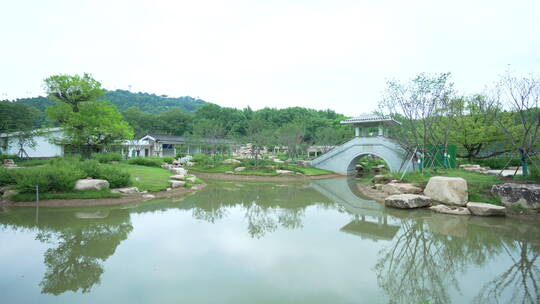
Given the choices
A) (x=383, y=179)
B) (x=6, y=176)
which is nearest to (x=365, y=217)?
(x=383, y=179)

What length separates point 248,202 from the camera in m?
12.5

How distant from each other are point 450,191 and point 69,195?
46.6 ft

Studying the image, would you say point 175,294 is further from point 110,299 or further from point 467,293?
point 467,293

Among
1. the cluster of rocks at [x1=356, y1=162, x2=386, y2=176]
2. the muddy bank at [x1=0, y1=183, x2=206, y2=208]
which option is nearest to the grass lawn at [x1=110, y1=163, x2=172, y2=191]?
the muddy bank at [x1=0, y1=183, x2=206, y2=208]

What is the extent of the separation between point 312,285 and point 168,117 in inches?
1891

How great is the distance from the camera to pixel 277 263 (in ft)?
18.1

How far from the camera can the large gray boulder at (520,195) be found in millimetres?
9008

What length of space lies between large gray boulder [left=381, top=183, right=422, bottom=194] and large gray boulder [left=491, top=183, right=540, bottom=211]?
2830 millimetres

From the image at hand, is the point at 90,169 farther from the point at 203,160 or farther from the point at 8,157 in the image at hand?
the point at 8,157

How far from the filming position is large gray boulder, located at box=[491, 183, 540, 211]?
29.6 feet

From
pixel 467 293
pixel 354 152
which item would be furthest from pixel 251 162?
pixel 467 293

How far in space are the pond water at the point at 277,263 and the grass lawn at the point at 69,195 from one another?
988mm

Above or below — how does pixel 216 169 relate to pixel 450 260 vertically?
above

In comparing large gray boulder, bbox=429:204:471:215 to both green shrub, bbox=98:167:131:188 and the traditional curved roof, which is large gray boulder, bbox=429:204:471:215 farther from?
green shrub, bbox=98:167:131:188
